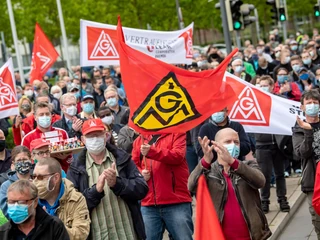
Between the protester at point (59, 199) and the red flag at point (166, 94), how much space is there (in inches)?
55.1

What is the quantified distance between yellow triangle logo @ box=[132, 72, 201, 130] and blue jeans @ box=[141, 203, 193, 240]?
0.95 m

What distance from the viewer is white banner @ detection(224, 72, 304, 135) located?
11.2 metres

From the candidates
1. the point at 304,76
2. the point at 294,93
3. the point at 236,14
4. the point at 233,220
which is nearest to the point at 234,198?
the point at 233,220

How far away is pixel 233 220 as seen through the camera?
7.46 m

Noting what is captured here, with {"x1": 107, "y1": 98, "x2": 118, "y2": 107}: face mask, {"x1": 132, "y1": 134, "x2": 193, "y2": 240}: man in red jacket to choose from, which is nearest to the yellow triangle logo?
Result: {"x1": 132, "y1": 134, "x2": 193, "y2": 240}: man in red jacket

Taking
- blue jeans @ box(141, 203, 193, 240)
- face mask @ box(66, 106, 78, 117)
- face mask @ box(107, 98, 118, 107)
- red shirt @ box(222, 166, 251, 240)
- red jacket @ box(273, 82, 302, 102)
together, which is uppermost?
face mask @ box(66, 106, 78, 117)

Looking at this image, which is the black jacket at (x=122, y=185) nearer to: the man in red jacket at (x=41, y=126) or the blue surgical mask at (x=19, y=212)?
the blue surgical mask at (x=19, y=212)

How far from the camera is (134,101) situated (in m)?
8.38

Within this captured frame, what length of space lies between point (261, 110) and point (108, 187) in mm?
4184

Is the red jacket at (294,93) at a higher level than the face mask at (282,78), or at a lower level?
lower

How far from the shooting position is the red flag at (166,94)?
838 centimetres

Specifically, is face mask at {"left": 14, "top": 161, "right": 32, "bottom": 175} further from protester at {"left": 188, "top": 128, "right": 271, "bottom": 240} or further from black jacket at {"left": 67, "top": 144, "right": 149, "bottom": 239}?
protester at {"left": 188, "top": 128, "right": 271, "bottom": 240}

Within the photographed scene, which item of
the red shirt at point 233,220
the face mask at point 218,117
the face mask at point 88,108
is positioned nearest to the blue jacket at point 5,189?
the red shirt at point 233,220

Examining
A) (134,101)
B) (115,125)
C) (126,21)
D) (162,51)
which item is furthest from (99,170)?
(126,21)
